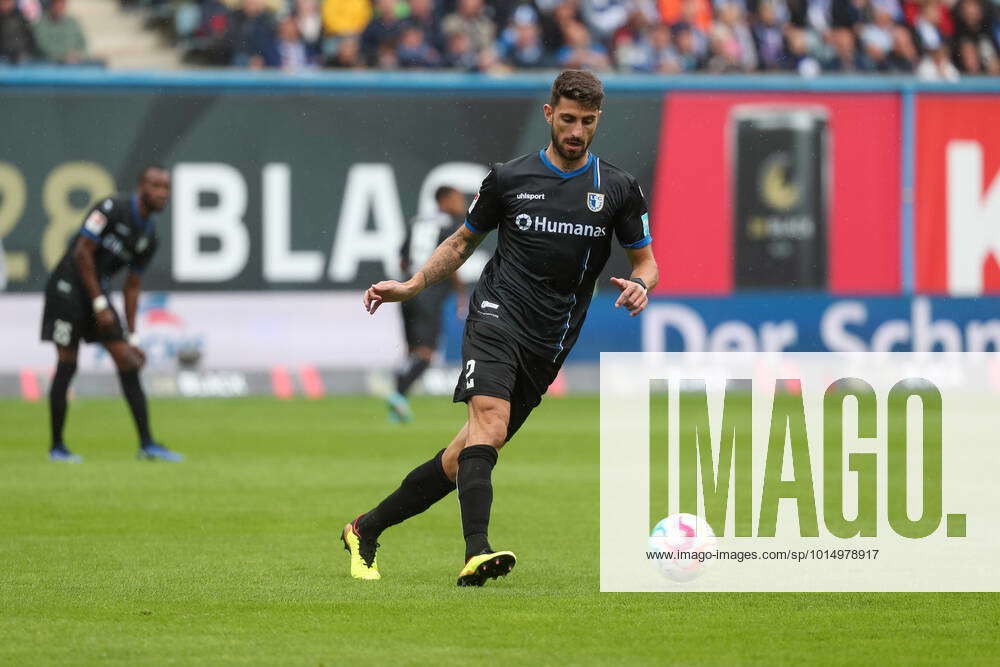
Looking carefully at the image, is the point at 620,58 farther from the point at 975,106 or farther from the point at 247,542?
the point at 247,542

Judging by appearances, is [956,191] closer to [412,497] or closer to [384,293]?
[412,497]

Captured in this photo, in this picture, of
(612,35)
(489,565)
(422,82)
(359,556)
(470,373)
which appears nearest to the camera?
(489,565)

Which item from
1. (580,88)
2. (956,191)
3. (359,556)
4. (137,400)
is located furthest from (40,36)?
(580,88)

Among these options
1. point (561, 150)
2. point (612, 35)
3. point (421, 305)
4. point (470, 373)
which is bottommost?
point (421, 305)

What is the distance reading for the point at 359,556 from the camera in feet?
28.0

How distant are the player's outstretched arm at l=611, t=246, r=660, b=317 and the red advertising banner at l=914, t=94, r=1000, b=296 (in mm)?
14774

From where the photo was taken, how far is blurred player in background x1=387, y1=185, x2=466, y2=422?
18188mm

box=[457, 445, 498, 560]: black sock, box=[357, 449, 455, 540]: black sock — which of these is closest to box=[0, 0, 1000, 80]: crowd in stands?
box=[357, 449, 455, 540]: black sock

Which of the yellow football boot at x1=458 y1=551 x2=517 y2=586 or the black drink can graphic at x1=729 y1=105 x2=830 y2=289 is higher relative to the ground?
the yellow football boot at x1=458 y1=551 x2=517 y2=586

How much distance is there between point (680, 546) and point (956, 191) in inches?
599

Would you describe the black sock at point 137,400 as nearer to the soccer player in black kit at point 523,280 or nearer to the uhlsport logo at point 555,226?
the soccer player in black kit at point 523,280

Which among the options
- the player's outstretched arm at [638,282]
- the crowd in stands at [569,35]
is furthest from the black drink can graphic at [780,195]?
the player's outstretched arm at [638,282]

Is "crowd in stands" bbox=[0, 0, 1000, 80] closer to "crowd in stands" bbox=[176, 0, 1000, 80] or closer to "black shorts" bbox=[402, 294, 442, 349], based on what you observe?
"crowd in stands" bbox=[176, 0, 1000, 80]

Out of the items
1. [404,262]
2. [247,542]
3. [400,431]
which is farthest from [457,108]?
[247,542]
